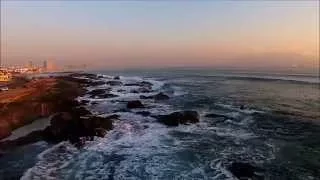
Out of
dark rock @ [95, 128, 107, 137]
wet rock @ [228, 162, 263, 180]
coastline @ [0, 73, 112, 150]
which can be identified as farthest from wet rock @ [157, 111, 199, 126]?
wet rock @ [228, 162, 263, 180]

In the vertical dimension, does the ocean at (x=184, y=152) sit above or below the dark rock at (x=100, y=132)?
below

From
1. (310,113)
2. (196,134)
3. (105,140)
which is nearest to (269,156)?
(196,134)

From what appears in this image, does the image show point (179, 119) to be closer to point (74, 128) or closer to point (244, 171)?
point (74, 128)

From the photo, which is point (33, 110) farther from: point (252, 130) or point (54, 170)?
point (252, 130)

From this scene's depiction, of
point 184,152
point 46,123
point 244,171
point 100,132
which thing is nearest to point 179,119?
point 100,132

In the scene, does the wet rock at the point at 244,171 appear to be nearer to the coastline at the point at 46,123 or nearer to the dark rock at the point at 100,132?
the dark rock at the point at 100,132

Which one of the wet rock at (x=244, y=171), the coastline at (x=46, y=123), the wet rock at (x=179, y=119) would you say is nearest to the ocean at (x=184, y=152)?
the wet rock at (x=244, y=171)

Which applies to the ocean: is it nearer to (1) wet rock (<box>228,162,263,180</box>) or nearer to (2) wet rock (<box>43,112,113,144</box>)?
(1) wet rock (<box>228,162,263,180</box>)

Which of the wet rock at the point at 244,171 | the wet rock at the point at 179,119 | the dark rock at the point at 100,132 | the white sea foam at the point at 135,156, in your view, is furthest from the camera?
the wet rock at the point at 179,119

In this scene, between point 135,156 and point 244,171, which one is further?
point 135,156
